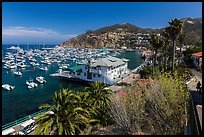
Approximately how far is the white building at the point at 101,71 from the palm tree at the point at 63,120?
2677 cm

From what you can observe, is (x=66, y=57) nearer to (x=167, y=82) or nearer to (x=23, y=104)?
(x=23, y=104)

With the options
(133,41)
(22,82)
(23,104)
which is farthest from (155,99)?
(133,41)

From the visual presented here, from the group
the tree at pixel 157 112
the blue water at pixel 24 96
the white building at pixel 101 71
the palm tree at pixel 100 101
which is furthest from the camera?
the white building at pixel 101 71

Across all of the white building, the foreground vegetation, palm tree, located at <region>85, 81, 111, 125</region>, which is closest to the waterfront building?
the white building

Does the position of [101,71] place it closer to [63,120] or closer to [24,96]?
[24,96]

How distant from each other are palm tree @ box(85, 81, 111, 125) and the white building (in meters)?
23.1

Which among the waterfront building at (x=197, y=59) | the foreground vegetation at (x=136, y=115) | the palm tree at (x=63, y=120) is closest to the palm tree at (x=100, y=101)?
the foreground vegetation at (x=136, y=115)

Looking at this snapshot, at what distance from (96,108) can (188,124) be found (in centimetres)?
591

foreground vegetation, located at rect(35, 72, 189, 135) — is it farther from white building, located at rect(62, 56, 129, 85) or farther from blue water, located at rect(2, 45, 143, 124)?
white building, located at rect(62, 56, 129, 85)

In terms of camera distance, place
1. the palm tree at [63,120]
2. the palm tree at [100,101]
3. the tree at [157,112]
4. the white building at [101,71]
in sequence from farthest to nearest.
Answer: the white building at [101,71], the palm tree at [100,101], the palm tree at [63,120], the tree at [157,112]

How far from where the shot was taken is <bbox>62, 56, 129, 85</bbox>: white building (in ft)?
132

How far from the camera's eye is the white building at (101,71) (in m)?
40.2

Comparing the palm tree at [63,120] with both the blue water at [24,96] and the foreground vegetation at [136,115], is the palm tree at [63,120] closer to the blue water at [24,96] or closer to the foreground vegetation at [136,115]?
the foreground vegetation at [136,115]

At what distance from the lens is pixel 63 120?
11609 mm
